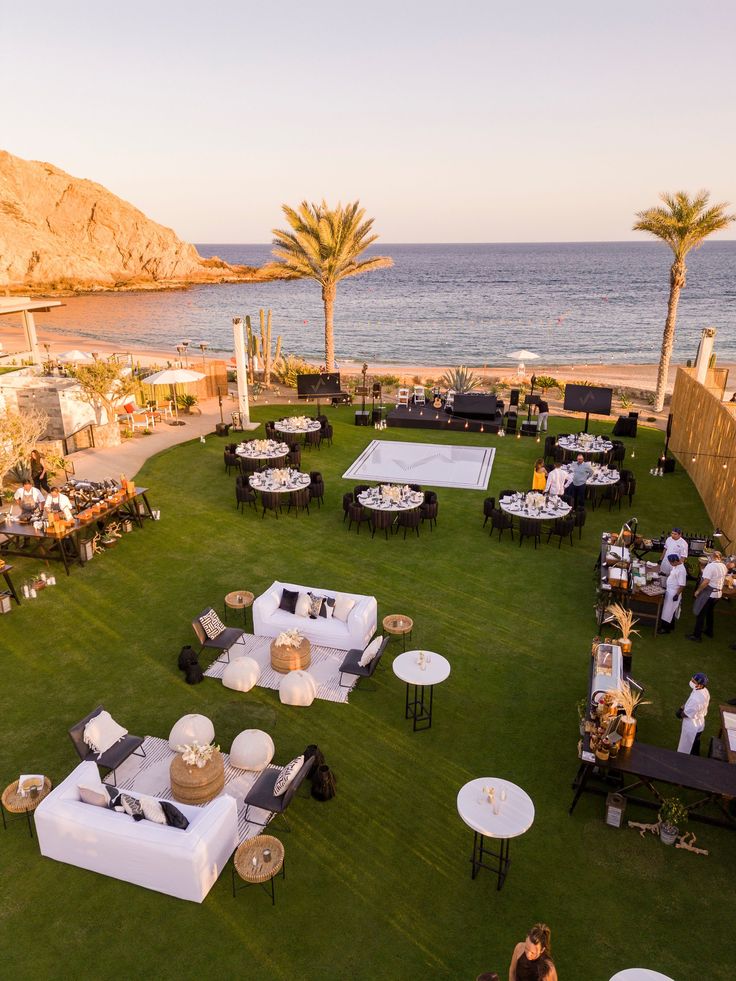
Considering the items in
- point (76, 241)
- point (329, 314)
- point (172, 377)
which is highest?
point (76, 241)

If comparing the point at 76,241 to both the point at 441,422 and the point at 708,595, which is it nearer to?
the point at 441,422

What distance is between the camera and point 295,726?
10797 millimetres

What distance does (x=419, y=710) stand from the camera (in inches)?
440

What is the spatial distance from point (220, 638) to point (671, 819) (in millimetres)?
8025

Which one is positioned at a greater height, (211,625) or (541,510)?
(541,510)

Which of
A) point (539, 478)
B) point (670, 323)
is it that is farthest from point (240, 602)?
point (670, 323)

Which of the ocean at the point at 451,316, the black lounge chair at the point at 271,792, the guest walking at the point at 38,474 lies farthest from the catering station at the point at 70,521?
the ocean at the point at 451,316

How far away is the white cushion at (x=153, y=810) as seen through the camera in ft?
26.0

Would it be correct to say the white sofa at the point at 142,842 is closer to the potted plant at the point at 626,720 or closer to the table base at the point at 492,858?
the table base at the point at 492,858

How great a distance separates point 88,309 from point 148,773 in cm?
9904

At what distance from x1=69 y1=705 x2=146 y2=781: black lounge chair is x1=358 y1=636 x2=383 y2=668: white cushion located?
3814mm

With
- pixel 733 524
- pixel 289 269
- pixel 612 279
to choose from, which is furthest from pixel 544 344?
pixel 612 279

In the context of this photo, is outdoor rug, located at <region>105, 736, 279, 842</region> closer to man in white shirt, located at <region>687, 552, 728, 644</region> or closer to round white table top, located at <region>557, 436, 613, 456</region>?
man in white shirt, located at <region>687, 552, 728, 644</region>

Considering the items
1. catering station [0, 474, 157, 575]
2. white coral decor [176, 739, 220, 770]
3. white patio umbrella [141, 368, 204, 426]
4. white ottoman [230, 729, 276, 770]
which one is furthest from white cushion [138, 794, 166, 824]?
white patio umbrella [141, 368, 204, 426]
